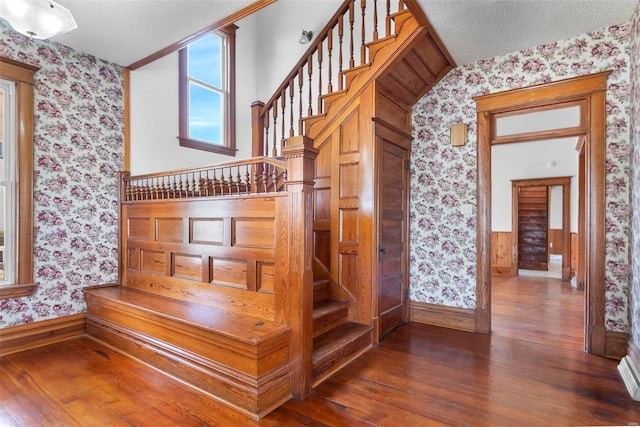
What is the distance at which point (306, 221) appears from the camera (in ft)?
7.18

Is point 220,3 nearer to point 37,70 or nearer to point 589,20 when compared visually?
point 37,70

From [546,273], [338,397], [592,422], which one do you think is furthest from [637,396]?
[546,273]

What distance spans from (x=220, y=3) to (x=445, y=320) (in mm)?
3684

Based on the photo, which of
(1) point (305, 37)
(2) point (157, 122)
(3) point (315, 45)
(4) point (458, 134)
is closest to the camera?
(4) point (458, 134)

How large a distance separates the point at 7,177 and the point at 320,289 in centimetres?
294

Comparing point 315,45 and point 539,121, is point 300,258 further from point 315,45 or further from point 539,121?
point 539,121

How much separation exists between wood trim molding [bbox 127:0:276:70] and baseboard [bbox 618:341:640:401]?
3710mm

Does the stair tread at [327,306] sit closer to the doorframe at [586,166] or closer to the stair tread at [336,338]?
the stair tread at [336,338]

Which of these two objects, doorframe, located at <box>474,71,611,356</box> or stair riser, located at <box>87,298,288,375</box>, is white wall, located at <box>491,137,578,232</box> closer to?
doorframe, located at <box>474,71,611,356</box>

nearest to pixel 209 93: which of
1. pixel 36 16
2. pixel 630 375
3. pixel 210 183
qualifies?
pixel 210 183

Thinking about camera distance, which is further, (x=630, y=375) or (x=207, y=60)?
(x=207, y=60)

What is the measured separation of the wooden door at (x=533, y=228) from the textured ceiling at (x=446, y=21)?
5.78m

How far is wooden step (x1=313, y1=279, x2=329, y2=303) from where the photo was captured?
3.15 metres

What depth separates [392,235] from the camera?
11.5 feet
